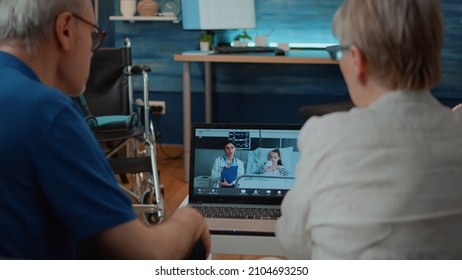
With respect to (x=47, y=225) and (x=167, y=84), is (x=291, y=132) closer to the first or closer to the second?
(x=47, y=225)

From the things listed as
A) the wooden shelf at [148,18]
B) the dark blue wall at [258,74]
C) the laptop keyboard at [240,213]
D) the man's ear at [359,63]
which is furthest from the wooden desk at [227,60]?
the man's ear at [359,63]

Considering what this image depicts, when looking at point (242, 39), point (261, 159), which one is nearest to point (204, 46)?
point (242, 39)

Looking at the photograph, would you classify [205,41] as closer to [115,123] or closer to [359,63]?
[115,123]

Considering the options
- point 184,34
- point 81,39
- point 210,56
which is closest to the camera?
point 81,39

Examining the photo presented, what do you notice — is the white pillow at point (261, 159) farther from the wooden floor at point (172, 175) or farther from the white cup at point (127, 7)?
the white cup at point (127, 7)

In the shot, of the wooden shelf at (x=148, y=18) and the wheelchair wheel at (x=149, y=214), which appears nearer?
the wheelchair wheel at (x=149, y=214)

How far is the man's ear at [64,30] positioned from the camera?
1.28 meters

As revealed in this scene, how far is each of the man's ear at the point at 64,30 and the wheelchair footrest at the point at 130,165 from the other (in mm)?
1908

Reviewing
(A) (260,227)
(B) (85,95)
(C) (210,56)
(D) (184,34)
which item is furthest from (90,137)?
(D) (184,34)

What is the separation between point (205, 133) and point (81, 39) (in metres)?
0.62

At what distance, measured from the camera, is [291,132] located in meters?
1.89

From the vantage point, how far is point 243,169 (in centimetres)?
187

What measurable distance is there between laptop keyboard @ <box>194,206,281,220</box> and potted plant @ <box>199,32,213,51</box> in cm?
312

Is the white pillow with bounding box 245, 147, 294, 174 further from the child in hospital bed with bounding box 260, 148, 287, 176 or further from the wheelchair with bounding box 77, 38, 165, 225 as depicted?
the wheelchair with bounding box 77, 38, 165, 225
